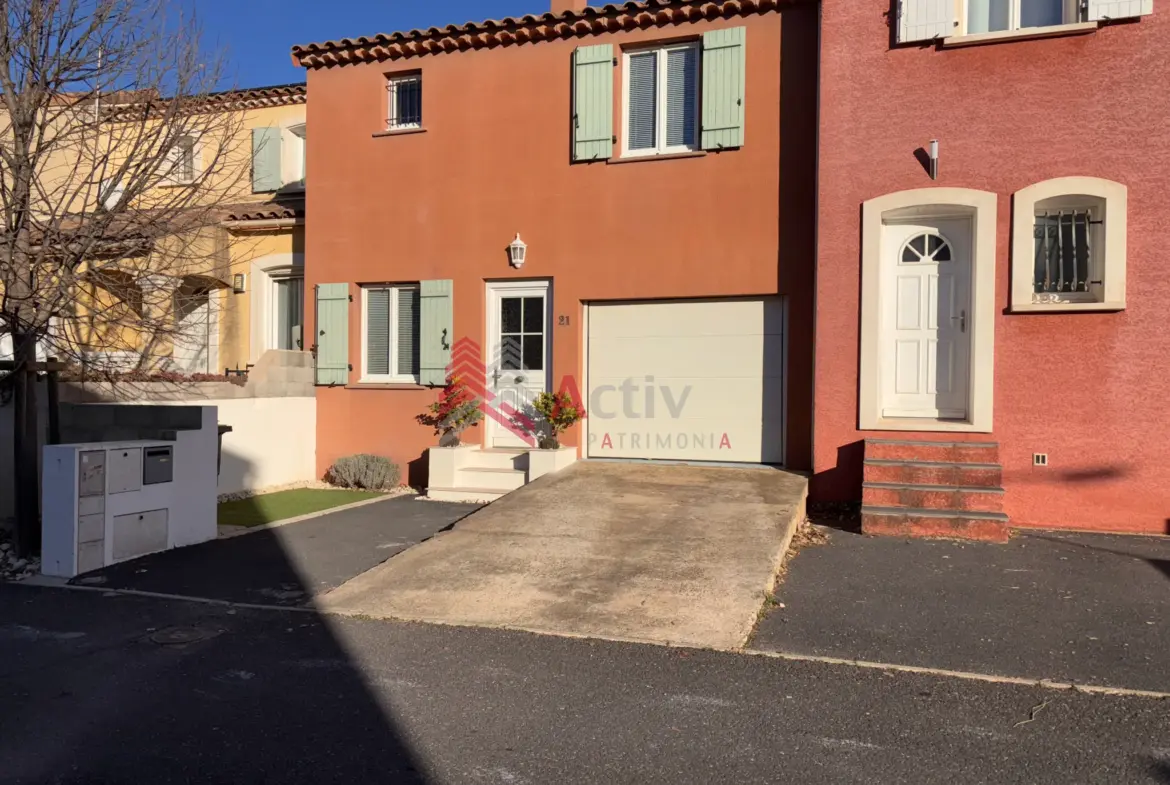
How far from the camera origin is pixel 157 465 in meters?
6.73

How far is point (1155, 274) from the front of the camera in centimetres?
730

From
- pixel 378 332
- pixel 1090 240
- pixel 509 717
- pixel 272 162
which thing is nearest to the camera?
pixel 509 717

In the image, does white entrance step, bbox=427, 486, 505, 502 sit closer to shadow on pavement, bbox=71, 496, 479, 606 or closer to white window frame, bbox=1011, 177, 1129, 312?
shadow on pavement, bbox=71, 496, 479, 606

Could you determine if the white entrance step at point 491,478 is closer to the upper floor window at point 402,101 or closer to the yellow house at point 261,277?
the yellow house at point 261,277

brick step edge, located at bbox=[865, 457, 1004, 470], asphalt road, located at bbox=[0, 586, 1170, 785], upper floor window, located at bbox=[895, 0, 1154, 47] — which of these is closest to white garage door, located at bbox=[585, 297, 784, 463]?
brick step edge, located at bbox=[865, 457, 1004, 470]

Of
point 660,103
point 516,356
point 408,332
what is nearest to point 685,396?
point 516,356

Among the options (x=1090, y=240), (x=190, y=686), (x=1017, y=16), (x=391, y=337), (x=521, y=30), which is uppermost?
(x=521, y=30)

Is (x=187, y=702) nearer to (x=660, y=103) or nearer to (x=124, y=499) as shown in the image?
(x=124, y=499)

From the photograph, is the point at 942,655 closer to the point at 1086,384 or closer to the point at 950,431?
the point at 950,431

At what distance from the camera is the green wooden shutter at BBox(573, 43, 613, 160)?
31.2ft

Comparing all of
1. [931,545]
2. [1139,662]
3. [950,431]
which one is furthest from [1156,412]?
[1139,662]

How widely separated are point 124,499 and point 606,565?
3.91 meters

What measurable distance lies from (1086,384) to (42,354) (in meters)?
9.77

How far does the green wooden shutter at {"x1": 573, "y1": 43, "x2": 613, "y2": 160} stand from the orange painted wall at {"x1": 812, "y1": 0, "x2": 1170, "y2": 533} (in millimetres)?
2526
